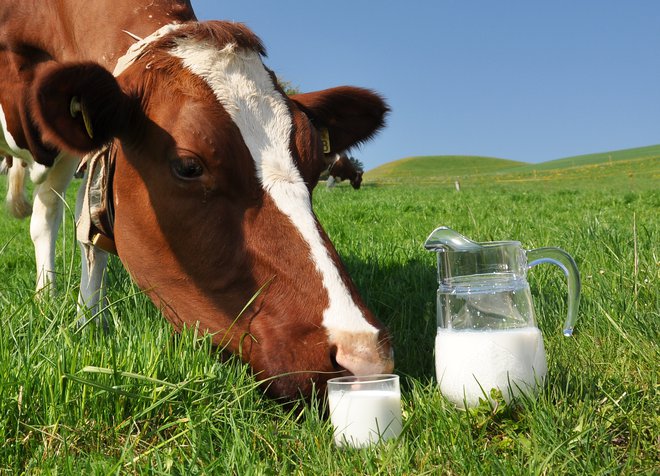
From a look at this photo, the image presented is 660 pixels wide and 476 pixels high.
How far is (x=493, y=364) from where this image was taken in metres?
2.18

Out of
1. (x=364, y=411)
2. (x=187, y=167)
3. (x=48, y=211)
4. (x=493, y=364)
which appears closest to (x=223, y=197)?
(x=187, y=167)

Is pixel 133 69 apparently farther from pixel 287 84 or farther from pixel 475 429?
pixel 287 84

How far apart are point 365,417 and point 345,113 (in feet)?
7.45

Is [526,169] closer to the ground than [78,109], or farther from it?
farther from it

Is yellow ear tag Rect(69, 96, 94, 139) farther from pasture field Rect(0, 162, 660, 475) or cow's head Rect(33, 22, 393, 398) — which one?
pasture field Rect(0, 162, 660, 475)

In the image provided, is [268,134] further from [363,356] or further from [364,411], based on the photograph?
[364,411]

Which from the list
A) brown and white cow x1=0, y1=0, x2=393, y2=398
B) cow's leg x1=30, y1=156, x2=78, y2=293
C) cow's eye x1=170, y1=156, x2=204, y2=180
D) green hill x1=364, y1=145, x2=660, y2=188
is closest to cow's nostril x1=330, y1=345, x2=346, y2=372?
brown and white cow x1=0, y1=0, x2=393, y2=398

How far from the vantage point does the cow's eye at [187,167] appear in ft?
8.72

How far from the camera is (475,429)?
6.82 ft

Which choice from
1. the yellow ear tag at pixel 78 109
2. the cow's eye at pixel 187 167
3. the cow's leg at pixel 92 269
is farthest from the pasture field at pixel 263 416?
the cow's leg at pixel 92 269

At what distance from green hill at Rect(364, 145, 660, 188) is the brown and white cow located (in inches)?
1810

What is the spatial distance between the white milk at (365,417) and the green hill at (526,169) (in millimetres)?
46878

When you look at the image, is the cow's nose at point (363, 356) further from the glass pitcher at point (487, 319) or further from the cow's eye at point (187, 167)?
the cow's eye at point (187, 167)

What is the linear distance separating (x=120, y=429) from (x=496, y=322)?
50.2 inches
